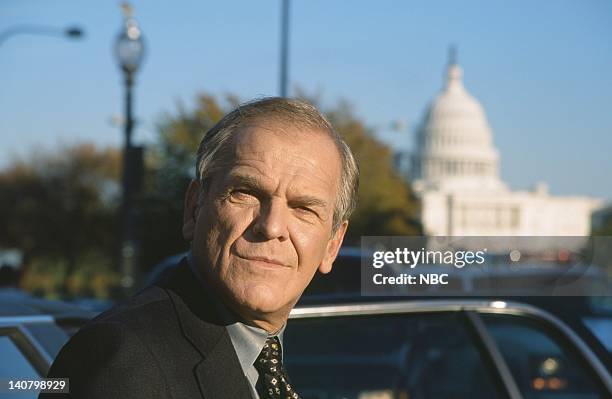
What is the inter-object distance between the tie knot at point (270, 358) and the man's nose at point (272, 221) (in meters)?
0.21

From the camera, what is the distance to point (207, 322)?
216 cm

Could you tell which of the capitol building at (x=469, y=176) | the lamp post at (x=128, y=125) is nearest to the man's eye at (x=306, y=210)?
the lamp post at (x=128, y=125)

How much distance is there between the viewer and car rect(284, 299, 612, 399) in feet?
12.0

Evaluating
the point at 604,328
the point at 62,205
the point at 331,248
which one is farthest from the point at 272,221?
the point at 62,205

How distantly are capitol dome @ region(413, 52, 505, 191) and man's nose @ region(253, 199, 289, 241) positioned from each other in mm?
97079

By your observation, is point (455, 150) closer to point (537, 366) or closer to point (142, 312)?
point (537, 366)

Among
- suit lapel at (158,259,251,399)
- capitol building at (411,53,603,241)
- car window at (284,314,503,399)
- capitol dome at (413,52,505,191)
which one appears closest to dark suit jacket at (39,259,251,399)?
suit lapel at (158,259,251,399)

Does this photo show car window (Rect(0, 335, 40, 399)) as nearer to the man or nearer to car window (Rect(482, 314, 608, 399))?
the man

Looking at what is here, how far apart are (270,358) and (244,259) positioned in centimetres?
21

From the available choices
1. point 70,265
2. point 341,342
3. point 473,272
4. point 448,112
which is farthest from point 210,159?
point 448,112

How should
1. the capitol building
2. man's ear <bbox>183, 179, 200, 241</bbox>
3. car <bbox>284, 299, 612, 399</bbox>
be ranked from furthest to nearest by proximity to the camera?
the capitol building → car <bbox>284, 299, 612, 399</bbox> → man's ear <bbox>183, 179, 200, 241</bbox>

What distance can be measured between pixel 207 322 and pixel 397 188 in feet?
128

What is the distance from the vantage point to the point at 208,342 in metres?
2.13

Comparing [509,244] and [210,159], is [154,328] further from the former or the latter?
[509,244]
